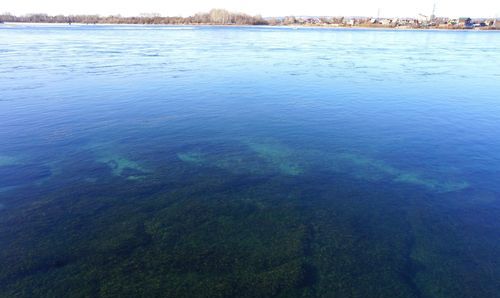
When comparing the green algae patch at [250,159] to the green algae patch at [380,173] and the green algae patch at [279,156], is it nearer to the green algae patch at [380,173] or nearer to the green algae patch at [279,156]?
the green algae patch at [279,156]

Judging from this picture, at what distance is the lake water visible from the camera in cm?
656

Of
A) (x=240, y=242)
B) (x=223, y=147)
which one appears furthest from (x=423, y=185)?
(x=223, y=147)

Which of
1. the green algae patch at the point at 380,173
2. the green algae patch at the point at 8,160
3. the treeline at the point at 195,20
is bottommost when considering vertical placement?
the green algae patch at the point at 380,173

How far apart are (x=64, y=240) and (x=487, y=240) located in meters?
9.61

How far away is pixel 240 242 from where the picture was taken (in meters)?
7.45

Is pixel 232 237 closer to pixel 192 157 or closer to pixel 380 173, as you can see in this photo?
pixel 192 157

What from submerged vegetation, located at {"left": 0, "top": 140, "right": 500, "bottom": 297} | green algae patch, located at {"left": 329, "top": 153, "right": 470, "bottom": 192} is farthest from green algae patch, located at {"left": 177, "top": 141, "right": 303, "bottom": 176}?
green algae patch, located at {"left": 329, "top": 153, "right": 470, "bottom": 192}

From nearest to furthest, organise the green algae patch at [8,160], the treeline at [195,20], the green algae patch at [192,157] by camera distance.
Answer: the green algae patch at [8,160] → the green algae patch at [192,157] → the treeline at [195,20]

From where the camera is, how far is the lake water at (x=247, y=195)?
656 cm

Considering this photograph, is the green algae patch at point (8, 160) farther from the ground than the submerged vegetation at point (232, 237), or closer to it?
farther from the ground

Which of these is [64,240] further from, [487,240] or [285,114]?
[285,114]

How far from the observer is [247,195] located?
9.33m

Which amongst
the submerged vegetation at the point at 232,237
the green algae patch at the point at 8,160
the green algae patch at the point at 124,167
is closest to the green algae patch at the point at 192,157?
the submerged vegetation at the point at 232,237

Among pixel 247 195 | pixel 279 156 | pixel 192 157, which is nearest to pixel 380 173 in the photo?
pixel 279 156
